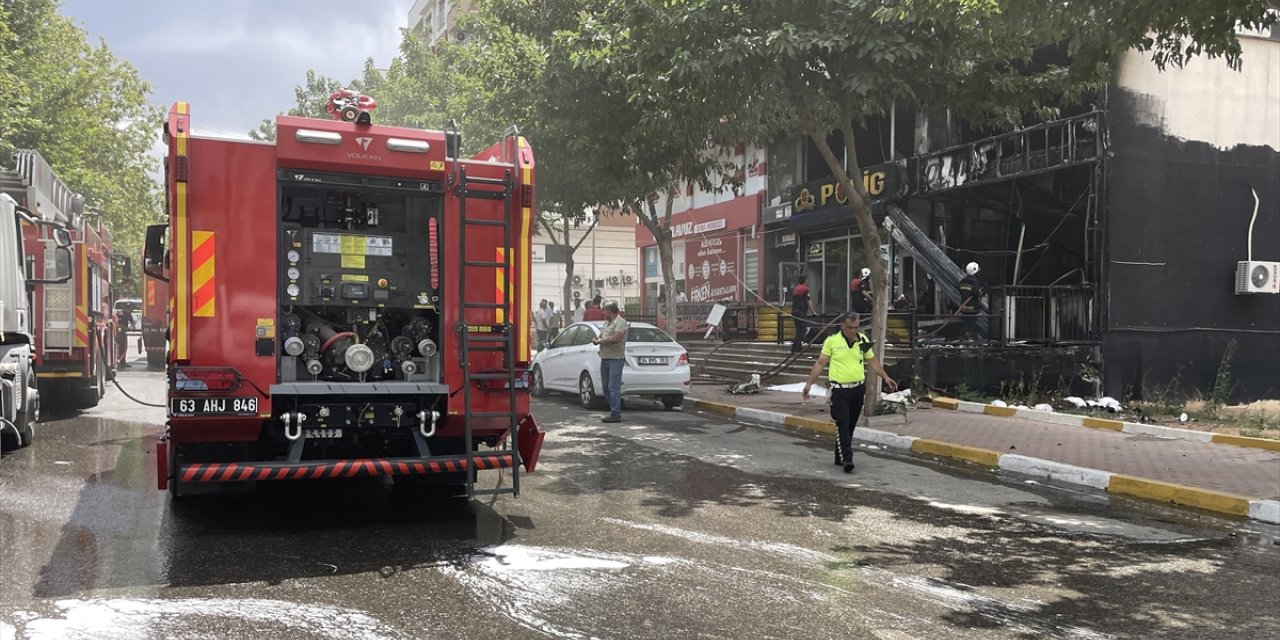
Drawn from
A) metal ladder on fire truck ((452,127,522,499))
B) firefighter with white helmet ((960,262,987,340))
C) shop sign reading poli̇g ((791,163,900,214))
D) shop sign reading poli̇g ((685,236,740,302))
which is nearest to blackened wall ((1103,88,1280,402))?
firefighter with white helmet ((960,262,987,340))

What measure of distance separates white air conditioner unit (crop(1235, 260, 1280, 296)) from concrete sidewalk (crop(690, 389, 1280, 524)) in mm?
6095

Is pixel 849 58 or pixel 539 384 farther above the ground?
pixel 849 58

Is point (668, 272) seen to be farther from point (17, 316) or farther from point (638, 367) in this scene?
point (17, 316)

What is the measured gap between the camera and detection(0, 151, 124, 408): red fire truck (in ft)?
32.6

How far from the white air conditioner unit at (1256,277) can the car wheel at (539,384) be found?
1279cm

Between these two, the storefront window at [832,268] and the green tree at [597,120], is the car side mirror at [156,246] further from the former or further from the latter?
the storefront window at [832,268]

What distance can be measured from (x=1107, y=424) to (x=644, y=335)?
7049mm

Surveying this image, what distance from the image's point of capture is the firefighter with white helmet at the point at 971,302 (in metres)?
16.0

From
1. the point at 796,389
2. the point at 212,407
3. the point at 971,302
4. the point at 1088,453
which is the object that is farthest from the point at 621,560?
the point at 971,302

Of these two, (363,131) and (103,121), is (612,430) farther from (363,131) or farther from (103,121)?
(103,121)

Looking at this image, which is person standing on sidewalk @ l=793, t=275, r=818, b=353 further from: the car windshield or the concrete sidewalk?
the car windshield

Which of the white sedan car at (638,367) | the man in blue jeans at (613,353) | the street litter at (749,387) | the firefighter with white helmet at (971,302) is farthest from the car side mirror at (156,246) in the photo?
the firefighter with white helmet at (971,302)

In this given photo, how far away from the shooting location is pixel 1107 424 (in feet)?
40.8

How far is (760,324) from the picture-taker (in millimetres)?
23219
